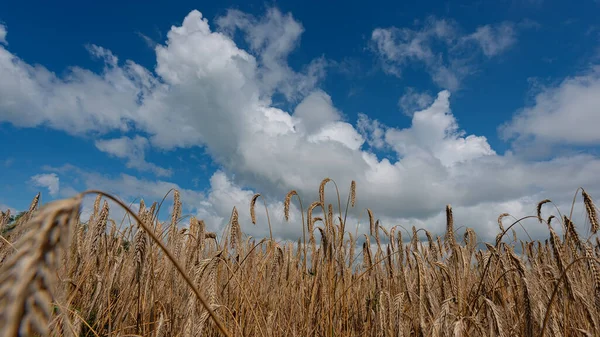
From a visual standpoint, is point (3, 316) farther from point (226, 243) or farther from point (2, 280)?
point (226, 243)

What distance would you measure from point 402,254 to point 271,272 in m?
1.87

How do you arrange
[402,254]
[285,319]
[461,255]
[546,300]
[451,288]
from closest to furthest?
[546,300] < [451,288] < [285,319] < [461,255] < [402,254]

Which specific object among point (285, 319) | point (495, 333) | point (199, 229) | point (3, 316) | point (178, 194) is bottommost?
point (285, 319)

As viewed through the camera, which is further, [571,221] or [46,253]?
[571,221]

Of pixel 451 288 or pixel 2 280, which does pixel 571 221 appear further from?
pixel 2 280

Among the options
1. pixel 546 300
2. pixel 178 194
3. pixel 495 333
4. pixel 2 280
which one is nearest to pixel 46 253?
pixel 2 280

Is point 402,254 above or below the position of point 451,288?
above

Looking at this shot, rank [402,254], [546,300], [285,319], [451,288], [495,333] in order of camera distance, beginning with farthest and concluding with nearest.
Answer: [402,254] → [285,319] → [451,288] → [546,300] → [495,333]

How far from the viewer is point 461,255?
4.23m

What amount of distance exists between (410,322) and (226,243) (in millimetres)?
2215

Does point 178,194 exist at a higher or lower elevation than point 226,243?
higher

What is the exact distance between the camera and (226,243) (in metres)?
4.12

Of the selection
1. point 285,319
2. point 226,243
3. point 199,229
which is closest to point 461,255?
point 285,319

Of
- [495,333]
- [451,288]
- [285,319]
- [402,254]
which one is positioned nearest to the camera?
[495,333]
